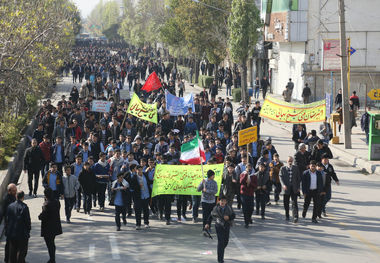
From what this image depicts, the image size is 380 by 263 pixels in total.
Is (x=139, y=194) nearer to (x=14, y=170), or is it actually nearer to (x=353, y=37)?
(x=14, y=170)

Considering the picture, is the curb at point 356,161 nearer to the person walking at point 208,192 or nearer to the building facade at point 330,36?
the person walking at point 208,192

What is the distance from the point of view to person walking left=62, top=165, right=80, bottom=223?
14.4 m

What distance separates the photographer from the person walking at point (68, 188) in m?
14.4

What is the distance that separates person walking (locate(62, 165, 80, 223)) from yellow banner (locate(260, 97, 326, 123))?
7.54 meters

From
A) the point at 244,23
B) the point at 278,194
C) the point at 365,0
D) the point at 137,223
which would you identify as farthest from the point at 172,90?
the point at 137,223

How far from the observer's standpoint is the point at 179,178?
13875mm

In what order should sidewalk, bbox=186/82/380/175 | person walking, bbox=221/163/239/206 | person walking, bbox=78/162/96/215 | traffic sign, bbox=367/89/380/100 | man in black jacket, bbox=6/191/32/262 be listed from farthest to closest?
traffic sign, bbox=367/89/380/100
sidewalk, bbox=186/82/380/175
person walking, bbox=78/162/96/215
person walking, bbox=221/163/239/206
man in black jacket, bbox=6/191/32/262

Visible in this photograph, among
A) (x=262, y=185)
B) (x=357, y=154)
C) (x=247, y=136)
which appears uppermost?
(x=247, y=136)

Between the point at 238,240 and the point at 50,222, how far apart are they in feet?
12.4

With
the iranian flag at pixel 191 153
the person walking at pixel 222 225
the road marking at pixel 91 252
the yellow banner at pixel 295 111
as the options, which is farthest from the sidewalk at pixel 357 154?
the road marking at pixel 91 252

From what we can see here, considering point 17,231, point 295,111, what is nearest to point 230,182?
point 17,231

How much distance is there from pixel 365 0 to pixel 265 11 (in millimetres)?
8087

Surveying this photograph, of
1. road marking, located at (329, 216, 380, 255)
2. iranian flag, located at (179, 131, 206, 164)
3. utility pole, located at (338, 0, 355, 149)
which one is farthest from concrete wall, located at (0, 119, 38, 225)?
utility pole, located at (338, 0, 355, 149)

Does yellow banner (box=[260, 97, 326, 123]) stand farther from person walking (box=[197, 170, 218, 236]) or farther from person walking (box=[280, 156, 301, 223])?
person walking (box=[197, 170, 218, 236])
